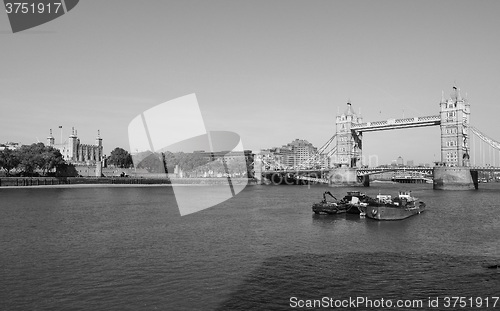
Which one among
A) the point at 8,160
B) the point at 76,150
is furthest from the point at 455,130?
the point at 76,150

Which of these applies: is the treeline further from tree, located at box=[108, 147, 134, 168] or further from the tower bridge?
the tower bridge

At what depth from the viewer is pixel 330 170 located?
123 metres

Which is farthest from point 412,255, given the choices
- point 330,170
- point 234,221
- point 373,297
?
point 330,170

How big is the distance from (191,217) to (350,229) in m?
15.3

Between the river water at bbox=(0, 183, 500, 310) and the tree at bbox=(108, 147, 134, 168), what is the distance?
113179 millimetres

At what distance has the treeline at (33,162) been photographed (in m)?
105

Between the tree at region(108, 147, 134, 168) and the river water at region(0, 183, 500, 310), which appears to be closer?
the river water at region(0, 183, 500, 310)

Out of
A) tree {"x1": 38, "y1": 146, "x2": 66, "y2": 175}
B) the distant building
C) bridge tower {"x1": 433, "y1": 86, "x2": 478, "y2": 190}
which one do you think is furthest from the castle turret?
bridge tower {"x1": 433, "y1": 86, "x2": 478, "y2": 190}

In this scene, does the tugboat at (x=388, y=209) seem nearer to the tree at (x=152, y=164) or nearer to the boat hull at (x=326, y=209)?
the boat hull at (x=326, y=209)

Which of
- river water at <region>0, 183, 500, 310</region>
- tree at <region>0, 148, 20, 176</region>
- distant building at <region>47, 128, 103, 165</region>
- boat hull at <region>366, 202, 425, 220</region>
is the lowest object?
river water at <region>0, 183, 500, 310</region>

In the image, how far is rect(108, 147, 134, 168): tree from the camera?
485 feet

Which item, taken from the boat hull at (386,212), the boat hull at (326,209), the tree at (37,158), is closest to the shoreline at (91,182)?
the tree at (37,158)

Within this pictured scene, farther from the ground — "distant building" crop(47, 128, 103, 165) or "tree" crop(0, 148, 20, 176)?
"distant building" crop(47, 128, 103, 165)

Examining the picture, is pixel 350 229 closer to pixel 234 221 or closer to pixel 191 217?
pixel 234 221
